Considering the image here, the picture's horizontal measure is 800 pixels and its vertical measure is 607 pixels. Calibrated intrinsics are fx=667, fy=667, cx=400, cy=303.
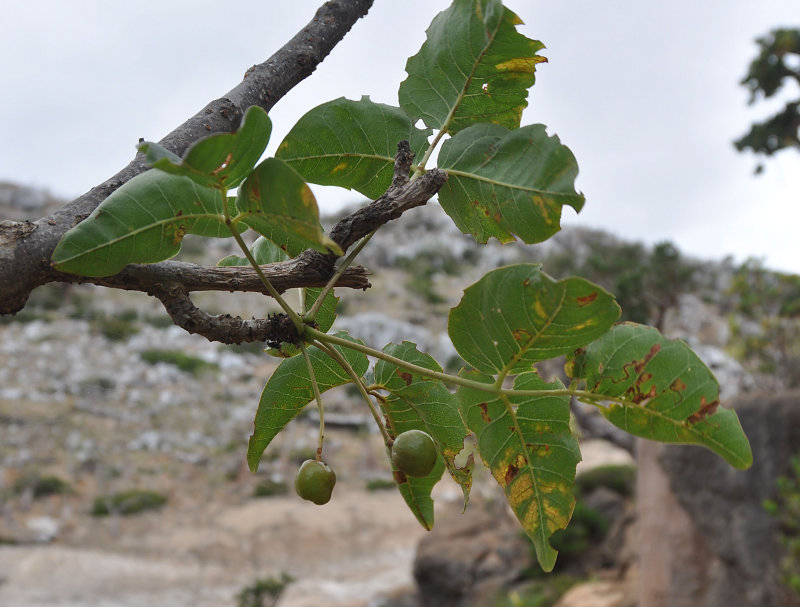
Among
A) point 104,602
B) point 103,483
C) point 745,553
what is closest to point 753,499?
point 745,553

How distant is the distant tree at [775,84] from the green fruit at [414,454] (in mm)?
9722

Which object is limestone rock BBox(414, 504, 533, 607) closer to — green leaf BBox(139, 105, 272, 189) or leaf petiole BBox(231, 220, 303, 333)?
leaf petiole BBox(231, 220, 303, 333)

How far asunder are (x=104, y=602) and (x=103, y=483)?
5254mm

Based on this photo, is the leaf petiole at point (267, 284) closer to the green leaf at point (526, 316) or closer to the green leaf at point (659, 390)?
the green leaf at point (526, 316)

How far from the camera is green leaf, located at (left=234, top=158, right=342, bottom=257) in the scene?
47 centimetres

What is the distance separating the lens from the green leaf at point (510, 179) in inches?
24.2

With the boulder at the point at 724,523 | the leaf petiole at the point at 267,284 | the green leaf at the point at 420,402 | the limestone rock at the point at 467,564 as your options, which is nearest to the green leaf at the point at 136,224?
the leaf petiole at the point at 267,284

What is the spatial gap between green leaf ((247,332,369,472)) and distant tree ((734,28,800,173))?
9.66 m

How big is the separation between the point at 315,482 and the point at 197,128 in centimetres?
40

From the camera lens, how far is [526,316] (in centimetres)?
53

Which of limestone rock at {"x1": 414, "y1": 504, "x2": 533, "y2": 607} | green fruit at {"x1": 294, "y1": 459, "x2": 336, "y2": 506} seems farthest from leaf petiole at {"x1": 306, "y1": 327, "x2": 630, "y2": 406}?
limestone rock at {"x1": 414, "y1": 504, "x2": 533, "y2": 607}

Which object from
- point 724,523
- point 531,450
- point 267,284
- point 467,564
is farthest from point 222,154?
point 467,564

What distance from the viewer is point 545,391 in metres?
0.60

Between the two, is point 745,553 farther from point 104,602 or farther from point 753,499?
point 104,602
